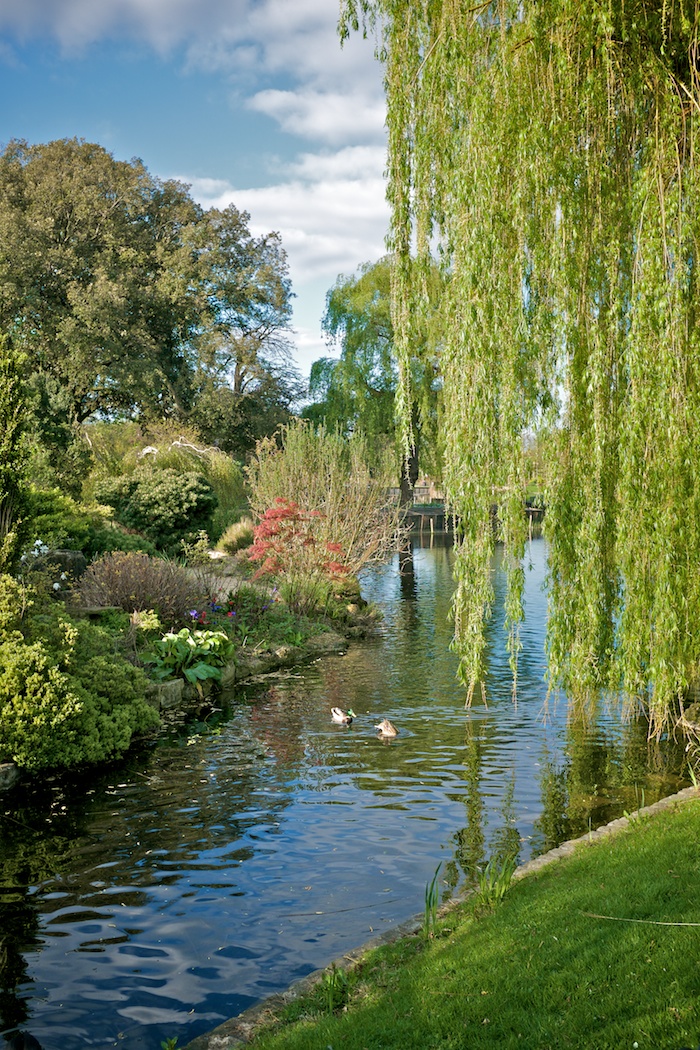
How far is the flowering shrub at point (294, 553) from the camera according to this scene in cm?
1542

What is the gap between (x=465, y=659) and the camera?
243 inches

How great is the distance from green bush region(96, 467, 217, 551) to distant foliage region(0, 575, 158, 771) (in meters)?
10.5

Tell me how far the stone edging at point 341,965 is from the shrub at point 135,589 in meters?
7.06

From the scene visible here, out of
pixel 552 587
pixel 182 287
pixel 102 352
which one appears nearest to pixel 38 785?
pixel 552 587

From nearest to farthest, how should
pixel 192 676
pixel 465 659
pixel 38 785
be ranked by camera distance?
1. pixel 465 659
2. pixel 38 785
3. pixel 192 676

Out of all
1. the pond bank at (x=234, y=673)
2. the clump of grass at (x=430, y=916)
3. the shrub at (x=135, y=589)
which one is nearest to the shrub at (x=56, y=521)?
the shrub at (x=135, y=589)

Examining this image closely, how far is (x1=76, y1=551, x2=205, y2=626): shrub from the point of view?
37.1 ft

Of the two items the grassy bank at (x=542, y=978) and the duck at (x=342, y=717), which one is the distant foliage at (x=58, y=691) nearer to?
the duck at (x=342, y=717)

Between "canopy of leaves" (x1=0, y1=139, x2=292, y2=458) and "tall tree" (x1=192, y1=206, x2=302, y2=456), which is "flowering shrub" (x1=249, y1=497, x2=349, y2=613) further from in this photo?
"tall tree" (x1=192, y1=206, x2=302, y2=456)

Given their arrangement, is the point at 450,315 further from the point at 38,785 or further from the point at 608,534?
the point at 38,785

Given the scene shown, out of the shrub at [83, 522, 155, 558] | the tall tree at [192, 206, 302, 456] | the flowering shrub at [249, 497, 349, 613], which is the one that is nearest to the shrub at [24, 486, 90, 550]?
the shrub at [83, 522, 155, 558]

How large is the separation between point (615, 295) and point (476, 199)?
1.10m

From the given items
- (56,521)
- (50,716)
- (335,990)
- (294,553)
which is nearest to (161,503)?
(294,553)

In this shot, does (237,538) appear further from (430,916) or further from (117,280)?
(430,916)
